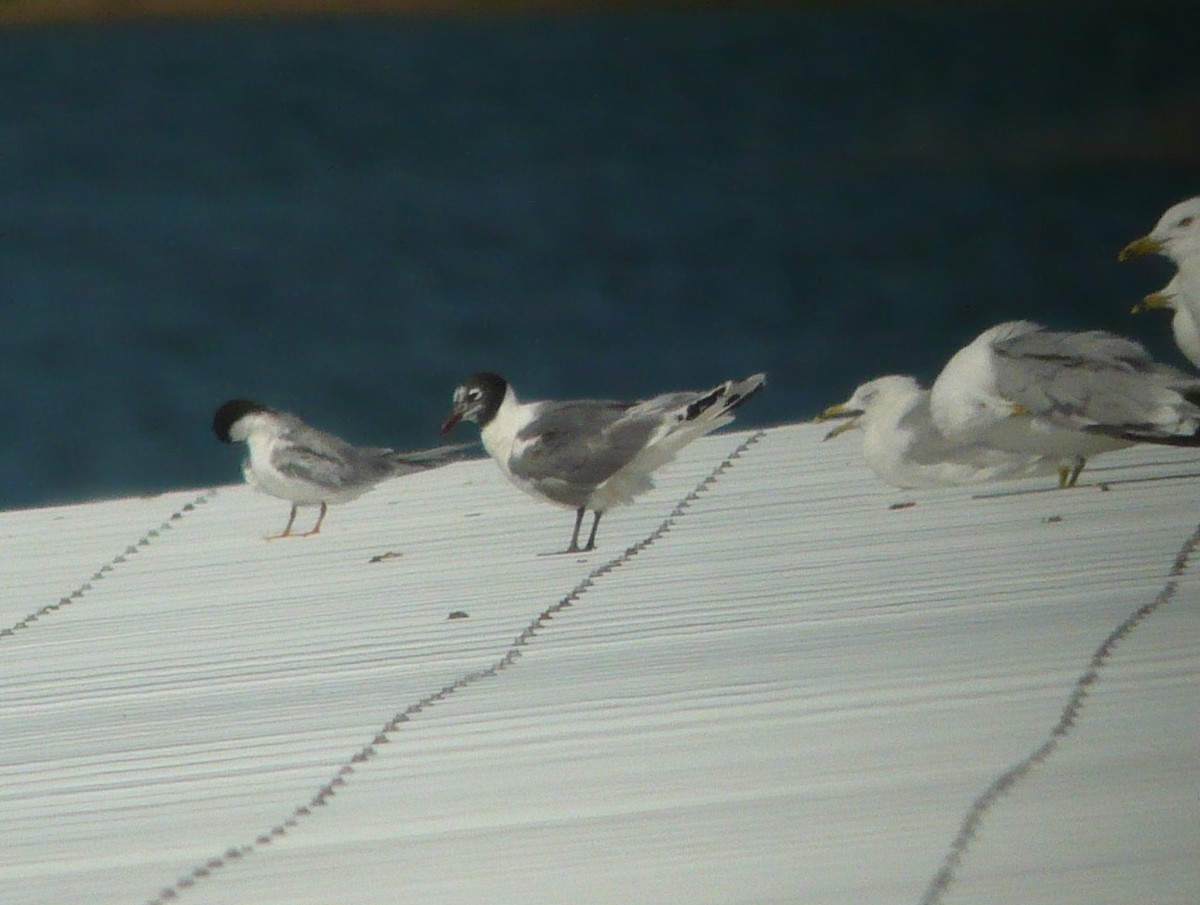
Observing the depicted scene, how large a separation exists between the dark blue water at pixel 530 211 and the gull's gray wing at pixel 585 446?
67.6 ft

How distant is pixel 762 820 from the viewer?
318cm

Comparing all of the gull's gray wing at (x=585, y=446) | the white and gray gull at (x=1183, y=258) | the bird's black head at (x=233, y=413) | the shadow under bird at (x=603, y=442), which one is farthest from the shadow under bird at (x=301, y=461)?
the white and gray gull at (x=1183, y=258)

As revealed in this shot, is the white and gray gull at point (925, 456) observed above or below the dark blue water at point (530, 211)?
below

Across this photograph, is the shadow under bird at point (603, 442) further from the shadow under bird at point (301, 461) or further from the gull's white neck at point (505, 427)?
the shadow under bird at point (301, 461)

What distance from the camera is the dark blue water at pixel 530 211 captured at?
27.8 m

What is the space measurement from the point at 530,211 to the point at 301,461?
73.7 ft

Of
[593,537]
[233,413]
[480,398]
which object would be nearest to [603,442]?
[593,537]

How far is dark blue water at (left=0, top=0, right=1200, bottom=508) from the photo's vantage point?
91.3 ft

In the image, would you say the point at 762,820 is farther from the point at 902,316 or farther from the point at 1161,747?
the point at 902,316

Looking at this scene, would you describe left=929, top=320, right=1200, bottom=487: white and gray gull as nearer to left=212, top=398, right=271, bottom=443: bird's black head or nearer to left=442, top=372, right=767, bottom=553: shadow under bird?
left=442, top=372, right=767, bottom=553: shadow under bird

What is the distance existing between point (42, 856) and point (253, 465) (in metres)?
4.54

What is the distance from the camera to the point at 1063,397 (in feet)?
21.4

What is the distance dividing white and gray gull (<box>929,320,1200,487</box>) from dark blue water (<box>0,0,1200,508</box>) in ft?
66.9

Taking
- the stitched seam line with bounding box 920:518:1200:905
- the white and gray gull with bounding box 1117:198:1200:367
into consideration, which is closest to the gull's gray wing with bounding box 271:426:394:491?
the white and gray gull with bounding box 1117:198:1200:367
